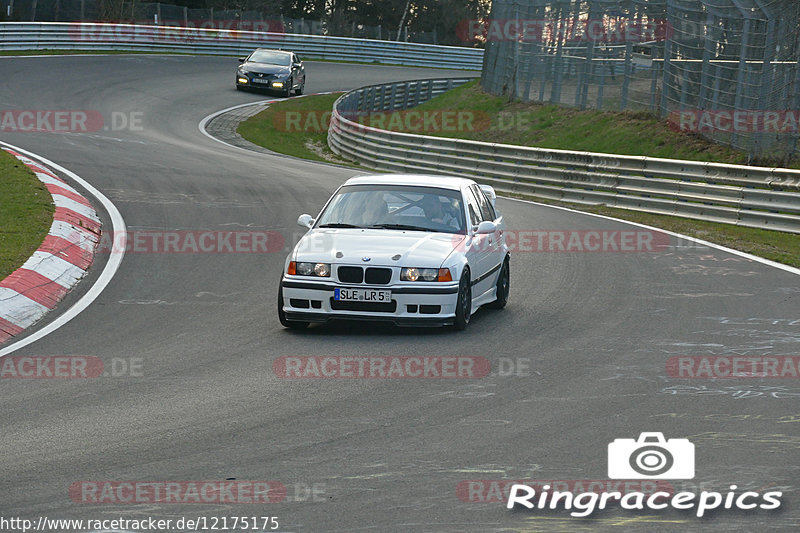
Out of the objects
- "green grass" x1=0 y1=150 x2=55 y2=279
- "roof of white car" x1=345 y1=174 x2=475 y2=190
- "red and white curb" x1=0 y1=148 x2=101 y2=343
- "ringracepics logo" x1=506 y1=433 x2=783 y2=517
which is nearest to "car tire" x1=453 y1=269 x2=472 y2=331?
"roof of white car" x1=345 y1=174 x2=475 y2=190

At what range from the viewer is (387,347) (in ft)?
31.7

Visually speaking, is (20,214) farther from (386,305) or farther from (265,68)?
(265,68)

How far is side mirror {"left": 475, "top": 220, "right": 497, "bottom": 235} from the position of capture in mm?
11084

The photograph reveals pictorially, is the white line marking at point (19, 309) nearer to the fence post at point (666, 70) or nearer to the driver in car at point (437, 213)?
the driver in car at point (437, 213)

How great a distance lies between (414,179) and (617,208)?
11.1 m

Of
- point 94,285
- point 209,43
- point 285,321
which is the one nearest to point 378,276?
point 285,321

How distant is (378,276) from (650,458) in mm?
4123

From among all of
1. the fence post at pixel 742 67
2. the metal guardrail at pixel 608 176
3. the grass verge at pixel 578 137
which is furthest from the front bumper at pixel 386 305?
the fence post at pixel 742 67

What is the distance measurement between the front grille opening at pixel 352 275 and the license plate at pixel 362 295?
0.33ft

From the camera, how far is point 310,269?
1024cm

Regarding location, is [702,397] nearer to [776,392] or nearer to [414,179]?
[776,392]

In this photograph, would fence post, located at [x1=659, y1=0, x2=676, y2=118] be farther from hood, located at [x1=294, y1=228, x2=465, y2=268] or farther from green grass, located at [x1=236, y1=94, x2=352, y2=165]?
hood, located at [x1=294, y1=228, x2=465, y2=268]

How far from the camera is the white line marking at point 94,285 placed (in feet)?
31.8

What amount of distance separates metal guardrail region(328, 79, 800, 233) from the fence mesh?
3.03m
